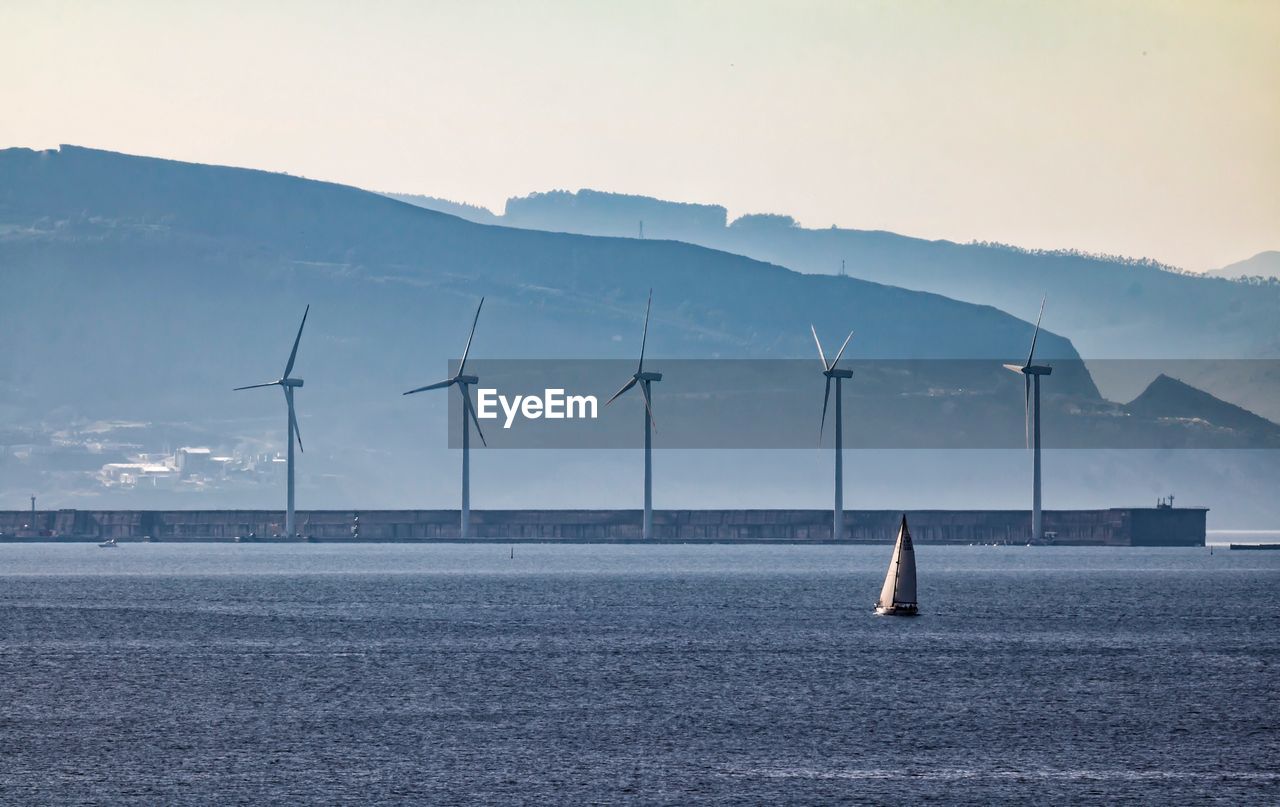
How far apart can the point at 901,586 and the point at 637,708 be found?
57.4 meters

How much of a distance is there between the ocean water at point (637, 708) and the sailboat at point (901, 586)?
5.22 feet

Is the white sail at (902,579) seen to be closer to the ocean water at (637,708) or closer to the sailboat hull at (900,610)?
the sailboat hull at (900,610)

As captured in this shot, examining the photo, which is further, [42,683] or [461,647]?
[461,647]

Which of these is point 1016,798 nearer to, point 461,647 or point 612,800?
point 612,800

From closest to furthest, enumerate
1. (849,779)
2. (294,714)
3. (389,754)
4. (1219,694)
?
(849,779)
(389,754)
(294,714)
(1219,694)

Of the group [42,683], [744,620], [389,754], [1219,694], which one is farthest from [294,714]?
[744,620]

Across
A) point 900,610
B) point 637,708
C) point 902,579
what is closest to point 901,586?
point 902,579

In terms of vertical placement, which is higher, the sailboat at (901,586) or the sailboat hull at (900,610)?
the sailboat at (901,586)

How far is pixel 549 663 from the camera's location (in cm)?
9144

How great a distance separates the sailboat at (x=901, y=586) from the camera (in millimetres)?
122875

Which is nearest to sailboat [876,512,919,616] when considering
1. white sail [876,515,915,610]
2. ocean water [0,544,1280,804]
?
white sail [876,515,915,610]

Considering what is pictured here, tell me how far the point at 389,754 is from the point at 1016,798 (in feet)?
61.6

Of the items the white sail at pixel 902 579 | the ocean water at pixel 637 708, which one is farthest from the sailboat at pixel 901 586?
the ocean water at pixel 637 708

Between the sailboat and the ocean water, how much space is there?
1.59m
